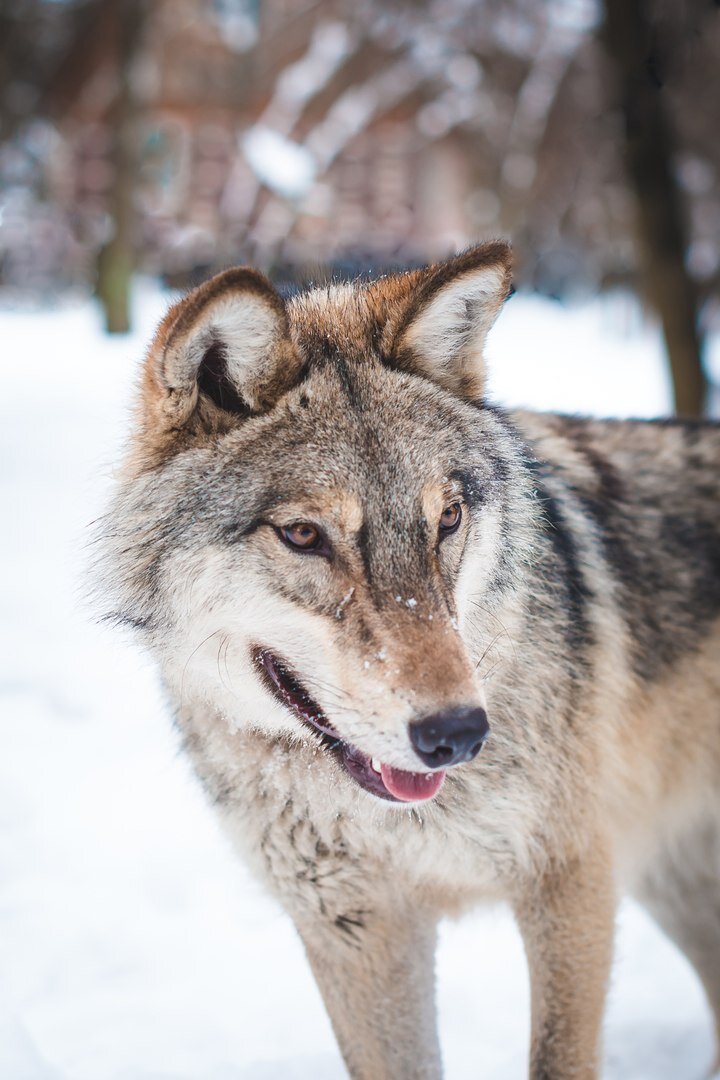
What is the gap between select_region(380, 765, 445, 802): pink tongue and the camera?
6.19 ft

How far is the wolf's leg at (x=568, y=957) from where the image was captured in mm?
2260

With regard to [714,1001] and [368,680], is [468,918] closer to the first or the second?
[368,680]

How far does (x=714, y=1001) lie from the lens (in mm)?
3162

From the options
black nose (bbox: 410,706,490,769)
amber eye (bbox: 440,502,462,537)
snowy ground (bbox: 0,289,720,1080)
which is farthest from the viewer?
snowy ground (bbox: 0,289,720,1080)

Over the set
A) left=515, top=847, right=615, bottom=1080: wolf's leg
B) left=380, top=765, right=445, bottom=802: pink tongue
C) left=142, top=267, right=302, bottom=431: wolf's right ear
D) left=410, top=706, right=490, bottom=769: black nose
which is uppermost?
left=142, top=267, right=302, bottom=431: wolf's right ear

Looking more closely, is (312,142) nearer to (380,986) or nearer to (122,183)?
(122,183)

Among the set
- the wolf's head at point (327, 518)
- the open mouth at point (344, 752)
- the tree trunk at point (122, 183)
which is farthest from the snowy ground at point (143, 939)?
the tree trunk at point (122, 183)

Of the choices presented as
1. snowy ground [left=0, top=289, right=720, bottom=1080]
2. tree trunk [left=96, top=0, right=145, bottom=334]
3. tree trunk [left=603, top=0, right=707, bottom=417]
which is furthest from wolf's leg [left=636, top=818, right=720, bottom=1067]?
tree trunk [left=96, top=0, right=145, bottom=334]

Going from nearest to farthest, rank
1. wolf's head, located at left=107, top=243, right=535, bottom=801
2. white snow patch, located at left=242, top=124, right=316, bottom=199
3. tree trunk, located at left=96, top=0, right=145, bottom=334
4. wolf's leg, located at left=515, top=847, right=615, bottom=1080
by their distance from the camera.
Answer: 1. wolf's head, located at left=107, top=243, right=535, bottom=801
2. wolf's leg, located at left=515, top=847, right=615, bottom=1080
3. tree trunk, located at left=96, top=0, right=145, bottom=334
4. white snow patch, located at left=242, top=124, right=316, bottom=199

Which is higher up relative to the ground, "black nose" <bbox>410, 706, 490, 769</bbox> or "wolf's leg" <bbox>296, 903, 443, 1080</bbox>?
"black nose" <bbox>410, 706, 490, 769</bbox>

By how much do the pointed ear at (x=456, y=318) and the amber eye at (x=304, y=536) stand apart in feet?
1.71

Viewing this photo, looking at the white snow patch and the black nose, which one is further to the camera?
the white snow patch

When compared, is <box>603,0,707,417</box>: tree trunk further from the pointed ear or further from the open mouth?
the open mouth

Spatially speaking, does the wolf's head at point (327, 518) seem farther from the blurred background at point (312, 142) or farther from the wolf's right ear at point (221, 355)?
the blurred background at point (312, 142)
